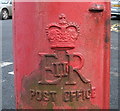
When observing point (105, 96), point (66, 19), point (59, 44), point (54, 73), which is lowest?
point (105, 96)

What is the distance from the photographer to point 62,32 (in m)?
1.88

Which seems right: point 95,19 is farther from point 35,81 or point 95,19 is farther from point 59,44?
point 35,81

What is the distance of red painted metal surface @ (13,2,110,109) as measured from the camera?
189 centimetres

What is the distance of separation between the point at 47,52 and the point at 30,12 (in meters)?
0.24

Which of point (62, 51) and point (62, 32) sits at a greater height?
point (62, 32)

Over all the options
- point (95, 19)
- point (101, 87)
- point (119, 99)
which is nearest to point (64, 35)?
point (95, 19)

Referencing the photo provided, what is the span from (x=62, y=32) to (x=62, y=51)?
0.10 meters

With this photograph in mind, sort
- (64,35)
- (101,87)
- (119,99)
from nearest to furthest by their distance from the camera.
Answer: (64,35) < (101,87) < (119,99)

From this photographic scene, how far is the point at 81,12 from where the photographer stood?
1.89m

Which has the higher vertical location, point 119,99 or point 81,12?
point 81,12

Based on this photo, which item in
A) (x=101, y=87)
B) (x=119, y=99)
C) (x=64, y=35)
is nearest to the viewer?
(x=64, y=35)

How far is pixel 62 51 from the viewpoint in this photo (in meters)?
1.90

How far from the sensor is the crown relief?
1876 mm

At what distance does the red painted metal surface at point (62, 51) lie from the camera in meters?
1.89
